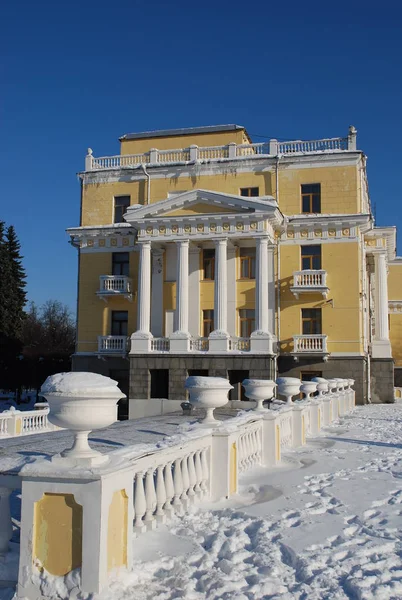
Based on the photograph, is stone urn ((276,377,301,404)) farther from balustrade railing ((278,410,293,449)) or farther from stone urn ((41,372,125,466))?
stone urn ((41,372,125,466))

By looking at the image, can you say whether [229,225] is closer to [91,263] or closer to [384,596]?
[91,263]

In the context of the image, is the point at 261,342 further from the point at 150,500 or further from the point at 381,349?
the point at 150,500

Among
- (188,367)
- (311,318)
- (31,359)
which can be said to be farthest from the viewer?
(31,359)

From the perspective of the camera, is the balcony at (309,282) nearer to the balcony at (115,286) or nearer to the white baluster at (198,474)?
the balcony at (115,286)

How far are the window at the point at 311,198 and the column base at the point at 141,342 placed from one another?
10.3 meters

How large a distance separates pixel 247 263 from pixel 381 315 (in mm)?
8294

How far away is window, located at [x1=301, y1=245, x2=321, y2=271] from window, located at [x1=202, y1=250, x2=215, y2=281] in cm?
455

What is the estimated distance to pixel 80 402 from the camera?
466cm

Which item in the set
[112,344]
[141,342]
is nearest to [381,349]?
[141,342]

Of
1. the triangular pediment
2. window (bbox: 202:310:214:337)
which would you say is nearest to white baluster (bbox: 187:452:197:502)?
the triangular pediment

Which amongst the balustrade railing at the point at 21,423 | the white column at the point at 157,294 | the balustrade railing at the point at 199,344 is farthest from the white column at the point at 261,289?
the balustrade railing at the point at 21,423

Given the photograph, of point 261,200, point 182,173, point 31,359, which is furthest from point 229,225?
point 31,359

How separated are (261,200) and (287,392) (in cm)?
1687

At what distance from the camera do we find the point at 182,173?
3331 centimetres
